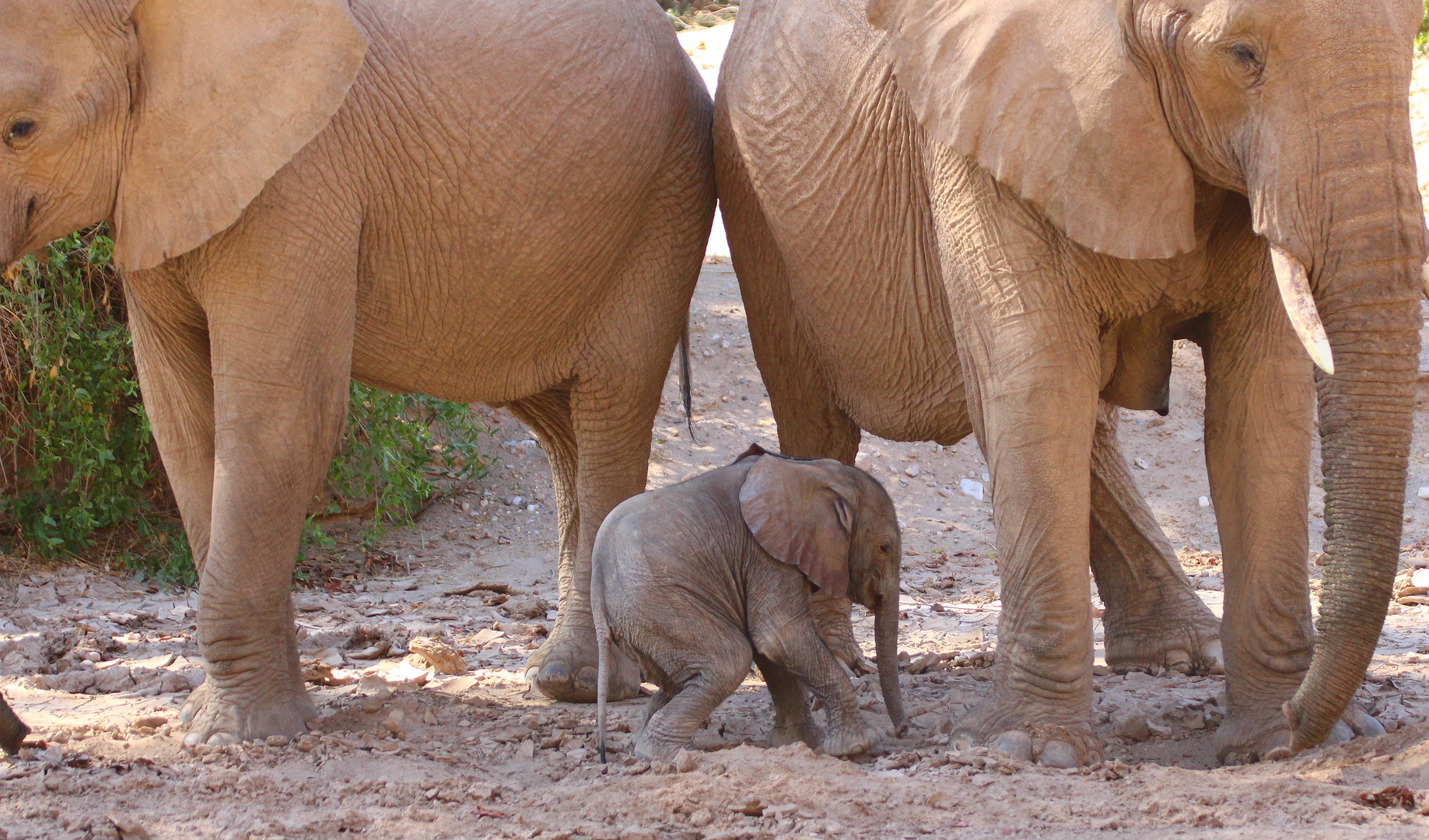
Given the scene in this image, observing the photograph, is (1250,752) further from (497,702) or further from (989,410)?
(497,702)

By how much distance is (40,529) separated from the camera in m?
7.21

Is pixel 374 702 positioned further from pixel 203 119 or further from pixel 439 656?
pixel 203 119

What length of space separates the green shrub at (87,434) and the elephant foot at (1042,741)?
4368mm

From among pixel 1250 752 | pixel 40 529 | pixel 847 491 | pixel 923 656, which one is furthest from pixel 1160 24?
pixel 40 529

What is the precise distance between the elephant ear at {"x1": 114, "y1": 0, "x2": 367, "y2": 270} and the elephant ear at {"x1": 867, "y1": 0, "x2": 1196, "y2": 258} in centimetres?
192

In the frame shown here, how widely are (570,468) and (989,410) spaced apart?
245 centimetres

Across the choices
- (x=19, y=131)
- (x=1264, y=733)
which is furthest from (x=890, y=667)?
(x=19, y=131)

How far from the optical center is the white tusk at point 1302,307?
3.24 meters

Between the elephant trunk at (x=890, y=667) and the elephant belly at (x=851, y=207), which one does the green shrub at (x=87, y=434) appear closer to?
the elephant belly at (x=851, y=207)

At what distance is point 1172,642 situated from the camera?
18.7ft

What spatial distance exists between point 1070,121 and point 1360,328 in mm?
878

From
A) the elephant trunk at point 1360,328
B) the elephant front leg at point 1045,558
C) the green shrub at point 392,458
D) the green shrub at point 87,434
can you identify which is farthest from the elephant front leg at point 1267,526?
the green shrub at point 87,434

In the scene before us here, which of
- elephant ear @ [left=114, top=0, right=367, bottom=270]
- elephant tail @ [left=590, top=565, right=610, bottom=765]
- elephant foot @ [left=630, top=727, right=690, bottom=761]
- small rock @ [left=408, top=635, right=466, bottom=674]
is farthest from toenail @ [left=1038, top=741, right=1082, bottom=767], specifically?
elephant ear @ [left=114, top=0, right=367, bottom=270]

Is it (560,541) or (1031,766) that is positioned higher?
(560,541)
